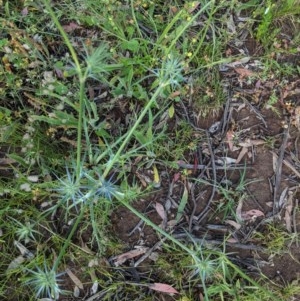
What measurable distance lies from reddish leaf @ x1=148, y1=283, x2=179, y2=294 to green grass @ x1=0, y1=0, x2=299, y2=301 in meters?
0.02

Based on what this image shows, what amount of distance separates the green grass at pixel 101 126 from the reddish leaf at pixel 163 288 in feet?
0.08

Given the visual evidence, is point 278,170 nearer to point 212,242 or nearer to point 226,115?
point 226,115

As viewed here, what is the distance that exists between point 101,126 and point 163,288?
29.4 inches

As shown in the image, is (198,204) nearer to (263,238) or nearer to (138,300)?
(263,238)

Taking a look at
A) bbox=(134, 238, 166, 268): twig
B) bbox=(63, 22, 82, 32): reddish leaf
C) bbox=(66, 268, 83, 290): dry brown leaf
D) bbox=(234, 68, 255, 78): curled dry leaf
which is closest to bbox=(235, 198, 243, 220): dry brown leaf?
bbox=(134, 238, 166, 268): twig

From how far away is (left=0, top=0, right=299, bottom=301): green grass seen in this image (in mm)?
2055

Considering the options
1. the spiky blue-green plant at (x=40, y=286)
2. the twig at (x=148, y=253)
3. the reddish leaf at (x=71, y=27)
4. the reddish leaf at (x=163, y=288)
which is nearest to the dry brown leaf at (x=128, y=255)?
the twig at (x=148, y=253)

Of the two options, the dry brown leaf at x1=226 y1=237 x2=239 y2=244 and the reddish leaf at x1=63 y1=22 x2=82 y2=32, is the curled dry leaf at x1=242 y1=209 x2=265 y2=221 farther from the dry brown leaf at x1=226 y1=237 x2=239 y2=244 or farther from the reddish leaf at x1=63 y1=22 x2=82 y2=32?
the reddish leaf at x1=63 y1=22 x2=82 y2=32

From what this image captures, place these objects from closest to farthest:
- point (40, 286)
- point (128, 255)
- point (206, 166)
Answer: point (40, 286), point (128, 255), point (206, 166)

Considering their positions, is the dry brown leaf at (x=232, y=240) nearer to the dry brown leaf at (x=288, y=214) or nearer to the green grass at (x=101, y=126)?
the green grass at (x=101, y=126)

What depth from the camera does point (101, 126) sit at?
2.12 metres

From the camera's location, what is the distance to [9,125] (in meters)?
2.08

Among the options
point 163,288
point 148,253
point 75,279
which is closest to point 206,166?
point 148,253

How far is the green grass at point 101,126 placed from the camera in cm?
205
